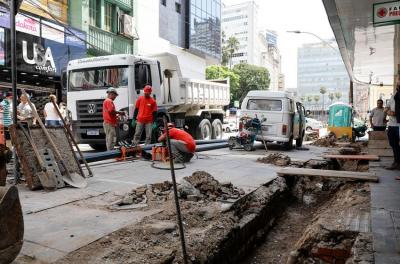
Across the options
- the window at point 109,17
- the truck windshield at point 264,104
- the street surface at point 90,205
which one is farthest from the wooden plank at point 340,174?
the window at point 109,17

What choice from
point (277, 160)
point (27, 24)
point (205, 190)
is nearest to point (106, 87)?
point (277, 160)

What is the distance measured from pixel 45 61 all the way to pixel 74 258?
49.8 feet

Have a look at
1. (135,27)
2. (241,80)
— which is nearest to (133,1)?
(135,27)

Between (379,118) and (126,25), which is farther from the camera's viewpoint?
(126,25)

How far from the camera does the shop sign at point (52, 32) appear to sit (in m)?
16.7

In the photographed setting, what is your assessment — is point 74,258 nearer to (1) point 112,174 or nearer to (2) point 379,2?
(1) point 112,174

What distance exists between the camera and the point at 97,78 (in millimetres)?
11078

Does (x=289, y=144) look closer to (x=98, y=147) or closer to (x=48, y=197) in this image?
(x=98, y=147)

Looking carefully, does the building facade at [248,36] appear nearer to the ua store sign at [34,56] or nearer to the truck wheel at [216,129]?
the truck wheel at [216,129]

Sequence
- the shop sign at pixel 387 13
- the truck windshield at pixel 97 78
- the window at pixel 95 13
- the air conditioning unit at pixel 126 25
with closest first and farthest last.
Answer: the shop sign at pixel 387 13
the truck windshield at pixel 97 78
the window at pixel 95 13
the air conditioning unit at pixel 126 25

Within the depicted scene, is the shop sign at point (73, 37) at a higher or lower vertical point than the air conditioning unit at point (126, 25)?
lower

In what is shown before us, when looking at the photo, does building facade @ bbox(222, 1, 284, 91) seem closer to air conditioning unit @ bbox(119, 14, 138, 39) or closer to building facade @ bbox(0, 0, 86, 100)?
air conditioning unit @ bbox(119, 14, 138, 39)

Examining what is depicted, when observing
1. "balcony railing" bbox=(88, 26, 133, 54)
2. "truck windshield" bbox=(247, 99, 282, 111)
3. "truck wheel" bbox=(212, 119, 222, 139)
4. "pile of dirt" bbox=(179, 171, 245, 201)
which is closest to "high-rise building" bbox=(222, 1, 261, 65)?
"balcony railing" bbox=(88, 26, 133, 54)

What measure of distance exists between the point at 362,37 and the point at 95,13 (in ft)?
51.5
